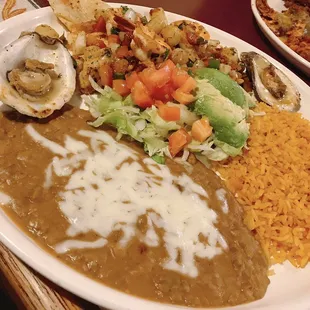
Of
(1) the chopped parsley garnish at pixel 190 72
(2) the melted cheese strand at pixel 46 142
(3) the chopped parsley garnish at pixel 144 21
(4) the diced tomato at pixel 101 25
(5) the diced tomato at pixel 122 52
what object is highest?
(1) the chopped parsley garnish at pixel 190 72

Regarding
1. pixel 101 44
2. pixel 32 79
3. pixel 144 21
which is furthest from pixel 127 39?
pixel 32 79

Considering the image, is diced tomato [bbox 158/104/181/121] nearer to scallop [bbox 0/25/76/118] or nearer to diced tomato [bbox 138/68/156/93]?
diced tomato [bbox 138/68/156/93]

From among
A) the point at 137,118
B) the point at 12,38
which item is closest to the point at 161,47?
the point at 137,118

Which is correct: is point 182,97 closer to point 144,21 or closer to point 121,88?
point 121,88

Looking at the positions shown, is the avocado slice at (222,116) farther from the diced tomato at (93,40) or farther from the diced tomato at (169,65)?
the diced tomato at (93,40)

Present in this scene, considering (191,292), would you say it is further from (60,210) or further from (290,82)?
(290,82)

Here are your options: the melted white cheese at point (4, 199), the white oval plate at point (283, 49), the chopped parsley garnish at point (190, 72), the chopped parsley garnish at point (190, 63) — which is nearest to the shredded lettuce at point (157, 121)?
the chopped parsley garnish at point (190, 72)

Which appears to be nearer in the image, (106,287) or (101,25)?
(106,287)
